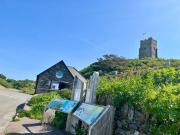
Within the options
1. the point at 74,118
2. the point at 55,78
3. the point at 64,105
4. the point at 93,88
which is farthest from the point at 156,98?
the point at 55,78

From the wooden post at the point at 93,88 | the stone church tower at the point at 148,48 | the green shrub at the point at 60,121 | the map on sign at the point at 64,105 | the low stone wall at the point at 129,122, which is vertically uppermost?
the stone church tower at the point at 148,48

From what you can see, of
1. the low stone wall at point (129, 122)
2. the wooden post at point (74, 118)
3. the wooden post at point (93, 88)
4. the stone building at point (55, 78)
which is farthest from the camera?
the stone building at point (55, 78)

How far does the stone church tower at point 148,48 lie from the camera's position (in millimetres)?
80312

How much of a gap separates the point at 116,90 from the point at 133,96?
1.49 meters

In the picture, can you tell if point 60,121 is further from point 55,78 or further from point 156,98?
point 55,78

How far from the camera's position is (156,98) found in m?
6.28

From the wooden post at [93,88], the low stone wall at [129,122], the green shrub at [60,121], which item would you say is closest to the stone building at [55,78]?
the green shrub at [60,121]

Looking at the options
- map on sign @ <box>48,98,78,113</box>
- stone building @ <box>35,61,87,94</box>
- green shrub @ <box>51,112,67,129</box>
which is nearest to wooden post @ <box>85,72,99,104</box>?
map on sign @ <box>48,98,78,113</box>

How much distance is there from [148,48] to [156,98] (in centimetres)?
7682

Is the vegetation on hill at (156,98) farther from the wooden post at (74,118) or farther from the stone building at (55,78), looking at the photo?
the stone building at (55,78)

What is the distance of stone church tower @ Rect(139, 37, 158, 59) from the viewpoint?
80.3 meters

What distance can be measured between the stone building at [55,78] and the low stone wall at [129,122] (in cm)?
3185

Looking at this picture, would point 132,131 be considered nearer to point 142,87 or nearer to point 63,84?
point 142,87

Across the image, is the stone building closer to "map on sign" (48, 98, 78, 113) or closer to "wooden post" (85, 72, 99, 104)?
"map on sign" (48, 98, 78, 113)
